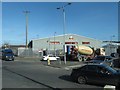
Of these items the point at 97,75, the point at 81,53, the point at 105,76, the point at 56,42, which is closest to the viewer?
the point at 105,76

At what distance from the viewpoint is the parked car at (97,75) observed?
1853 cm

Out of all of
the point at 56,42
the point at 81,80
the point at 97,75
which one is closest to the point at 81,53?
the point at 81,80

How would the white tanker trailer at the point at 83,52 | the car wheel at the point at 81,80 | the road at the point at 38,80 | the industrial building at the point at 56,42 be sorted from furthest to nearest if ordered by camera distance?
the industrial building at the point at 56,42
the white tanker trailer at the point at 83,52
the car wheel at the point at 81,80
the road at the point at 38,80

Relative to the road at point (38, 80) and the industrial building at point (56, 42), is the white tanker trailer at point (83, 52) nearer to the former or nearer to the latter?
the road at point (38, 80)

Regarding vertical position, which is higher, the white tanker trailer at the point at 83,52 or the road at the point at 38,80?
the white tanker trailer at the point at 83,52

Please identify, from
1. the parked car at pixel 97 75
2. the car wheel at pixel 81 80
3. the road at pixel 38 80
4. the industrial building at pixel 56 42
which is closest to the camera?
the road at pixel 38 80

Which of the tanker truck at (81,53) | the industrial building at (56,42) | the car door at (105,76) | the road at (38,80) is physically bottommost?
the road at (38,80)

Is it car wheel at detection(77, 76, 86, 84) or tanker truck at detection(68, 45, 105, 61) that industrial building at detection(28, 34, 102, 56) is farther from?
car wheel at detection(77, 76, 86, 84)

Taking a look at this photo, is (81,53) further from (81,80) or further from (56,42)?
(56,42)

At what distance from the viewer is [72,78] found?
20.9m

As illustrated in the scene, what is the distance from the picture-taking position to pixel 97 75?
63.2 ft

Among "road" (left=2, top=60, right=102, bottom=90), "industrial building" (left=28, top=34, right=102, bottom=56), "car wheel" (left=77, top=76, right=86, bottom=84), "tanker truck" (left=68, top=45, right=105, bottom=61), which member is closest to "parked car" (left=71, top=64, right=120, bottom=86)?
"car wheel" (left=77, top=76, right=86, bottom=84)

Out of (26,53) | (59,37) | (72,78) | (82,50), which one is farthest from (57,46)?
(72,78)

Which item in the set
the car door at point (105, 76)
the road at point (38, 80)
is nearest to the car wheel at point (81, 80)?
the road at point (38, 80)
